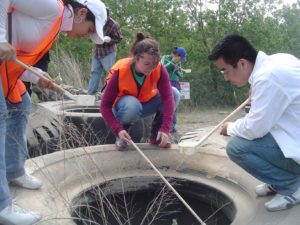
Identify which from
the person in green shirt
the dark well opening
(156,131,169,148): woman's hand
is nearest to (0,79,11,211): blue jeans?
the dark well opening

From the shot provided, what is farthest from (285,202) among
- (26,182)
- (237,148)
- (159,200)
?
(26,182)

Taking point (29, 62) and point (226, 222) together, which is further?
point (226, 222)

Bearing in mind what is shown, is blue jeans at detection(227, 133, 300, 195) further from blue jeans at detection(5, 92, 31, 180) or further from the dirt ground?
the dirt ground

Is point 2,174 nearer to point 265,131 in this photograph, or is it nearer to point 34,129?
point 265,131

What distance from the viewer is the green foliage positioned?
9656 mm

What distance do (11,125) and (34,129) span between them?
4.29 feet

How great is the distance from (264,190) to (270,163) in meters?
0.23

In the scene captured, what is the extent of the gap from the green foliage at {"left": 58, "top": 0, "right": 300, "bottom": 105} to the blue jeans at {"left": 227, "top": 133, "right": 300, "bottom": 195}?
23.8 ft

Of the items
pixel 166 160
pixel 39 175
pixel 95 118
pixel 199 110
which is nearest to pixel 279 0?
pixel 199 110

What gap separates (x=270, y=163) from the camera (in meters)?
2.17

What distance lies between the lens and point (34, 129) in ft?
11.8

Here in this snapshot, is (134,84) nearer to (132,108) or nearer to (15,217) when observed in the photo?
(132,108)

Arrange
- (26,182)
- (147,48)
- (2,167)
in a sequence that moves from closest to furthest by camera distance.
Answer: (2,167) → (26,182) → (147,48)

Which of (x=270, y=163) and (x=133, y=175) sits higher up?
(x=270, y=163)
